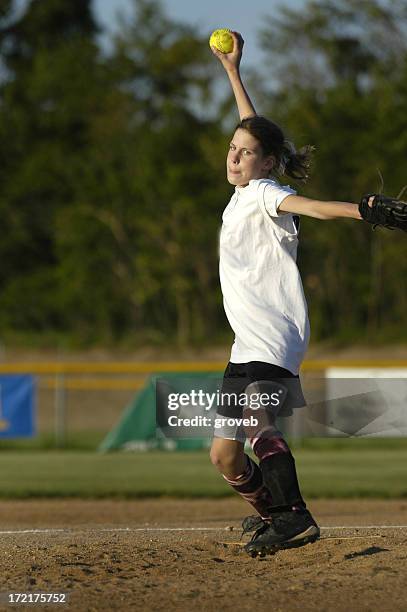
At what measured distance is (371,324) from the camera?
28.9 m

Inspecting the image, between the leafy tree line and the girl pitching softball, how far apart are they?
76.1ft

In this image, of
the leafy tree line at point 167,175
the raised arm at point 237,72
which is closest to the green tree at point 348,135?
the leafy tree line at point 167,175

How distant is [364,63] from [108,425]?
1416cm

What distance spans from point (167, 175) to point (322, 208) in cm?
2825

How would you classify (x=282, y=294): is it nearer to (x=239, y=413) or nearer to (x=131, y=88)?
(x=239, y=413)

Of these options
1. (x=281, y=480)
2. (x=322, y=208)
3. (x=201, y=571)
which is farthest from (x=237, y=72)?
(x=201, y=571)

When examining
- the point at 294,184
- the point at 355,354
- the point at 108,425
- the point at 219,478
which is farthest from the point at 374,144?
the point at 294,184

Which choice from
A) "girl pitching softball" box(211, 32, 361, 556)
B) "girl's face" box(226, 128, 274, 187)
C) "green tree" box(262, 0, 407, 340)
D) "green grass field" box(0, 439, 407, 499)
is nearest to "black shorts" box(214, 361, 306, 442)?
"girl pitching softball" box(211, 32, 361, 556)

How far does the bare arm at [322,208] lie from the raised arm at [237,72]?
1108 mm

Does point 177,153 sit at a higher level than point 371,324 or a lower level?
higher

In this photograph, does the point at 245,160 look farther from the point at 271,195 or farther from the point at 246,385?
the point at 246,385

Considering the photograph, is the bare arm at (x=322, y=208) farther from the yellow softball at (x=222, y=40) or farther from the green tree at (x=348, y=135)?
the green tree at (x=348, y=135)

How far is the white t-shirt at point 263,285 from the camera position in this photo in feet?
15.7

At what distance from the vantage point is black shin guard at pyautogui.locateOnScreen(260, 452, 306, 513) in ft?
16.2
